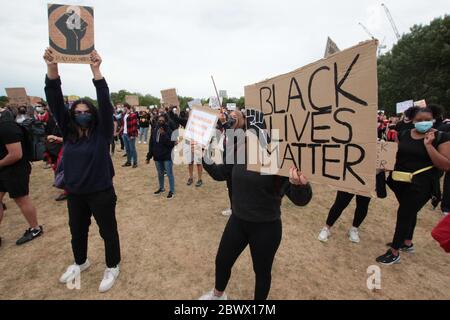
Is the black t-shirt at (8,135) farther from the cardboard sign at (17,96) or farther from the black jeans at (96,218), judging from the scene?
the cardboard sign at (17,96)

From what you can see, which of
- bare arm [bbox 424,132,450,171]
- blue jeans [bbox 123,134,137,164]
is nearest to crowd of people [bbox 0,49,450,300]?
bare arm [bbox 424,132,450,171]

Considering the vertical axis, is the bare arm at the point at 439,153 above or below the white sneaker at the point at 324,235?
above

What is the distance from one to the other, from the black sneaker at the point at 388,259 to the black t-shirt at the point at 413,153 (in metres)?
1.43

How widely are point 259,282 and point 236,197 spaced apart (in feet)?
2.94

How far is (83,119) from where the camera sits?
282 cm

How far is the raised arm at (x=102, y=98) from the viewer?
269cm

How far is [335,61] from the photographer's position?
168 cm

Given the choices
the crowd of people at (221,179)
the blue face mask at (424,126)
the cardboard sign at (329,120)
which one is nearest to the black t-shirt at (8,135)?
the crowd of people at (221,179)

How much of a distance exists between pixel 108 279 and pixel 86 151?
1772 millimetres

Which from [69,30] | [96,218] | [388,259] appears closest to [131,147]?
[96,218]

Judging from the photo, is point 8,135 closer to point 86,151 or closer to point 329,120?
point 86,151

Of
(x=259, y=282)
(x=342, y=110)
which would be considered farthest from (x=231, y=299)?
(x=342, y=110)

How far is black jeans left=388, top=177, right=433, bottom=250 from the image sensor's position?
11.8 feet
